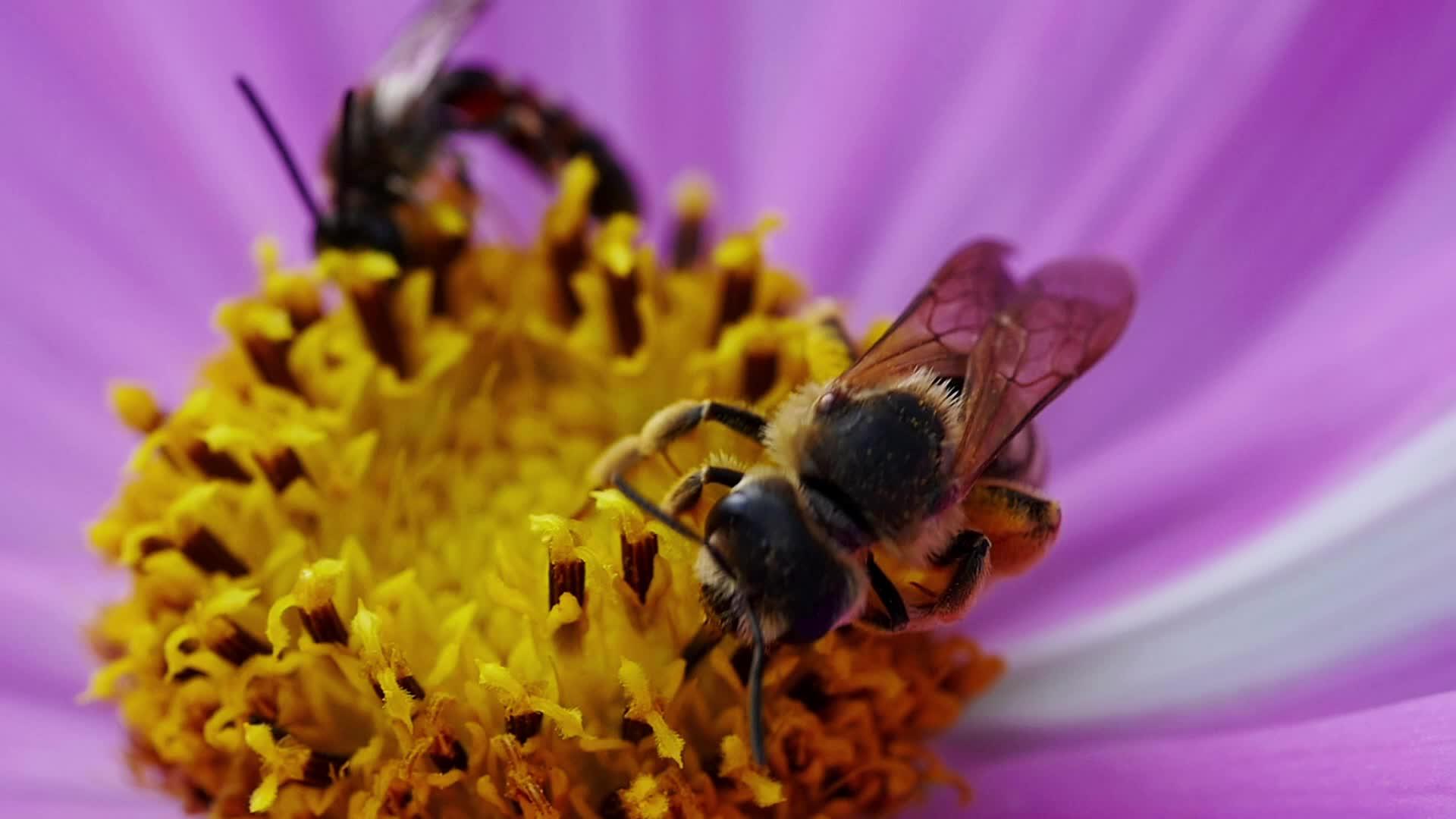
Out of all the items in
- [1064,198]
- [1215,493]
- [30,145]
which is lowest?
[1215,493]

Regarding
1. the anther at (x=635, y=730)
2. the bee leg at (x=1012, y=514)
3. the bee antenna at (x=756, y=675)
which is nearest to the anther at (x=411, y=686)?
the anther at (x=635, y=730)

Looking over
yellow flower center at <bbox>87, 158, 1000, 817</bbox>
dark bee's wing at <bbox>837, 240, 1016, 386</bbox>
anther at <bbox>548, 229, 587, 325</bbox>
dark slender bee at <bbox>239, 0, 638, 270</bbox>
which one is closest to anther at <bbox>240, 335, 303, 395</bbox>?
yellow flower center at <bbox>87, 158, 1000, 817</bbox>

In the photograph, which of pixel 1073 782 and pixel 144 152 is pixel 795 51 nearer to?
pixel 144 152

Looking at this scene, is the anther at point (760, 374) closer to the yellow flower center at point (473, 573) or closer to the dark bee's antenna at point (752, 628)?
the yellow flower center at point (473, 573)

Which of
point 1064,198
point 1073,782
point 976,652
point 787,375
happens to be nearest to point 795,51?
point 1064,198

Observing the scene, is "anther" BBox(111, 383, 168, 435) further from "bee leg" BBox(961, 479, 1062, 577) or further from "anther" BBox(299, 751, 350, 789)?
"bee leg" BBox(961, 479, 1062, 577)

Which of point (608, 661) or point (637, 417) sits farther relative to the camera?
point (637, 417)
